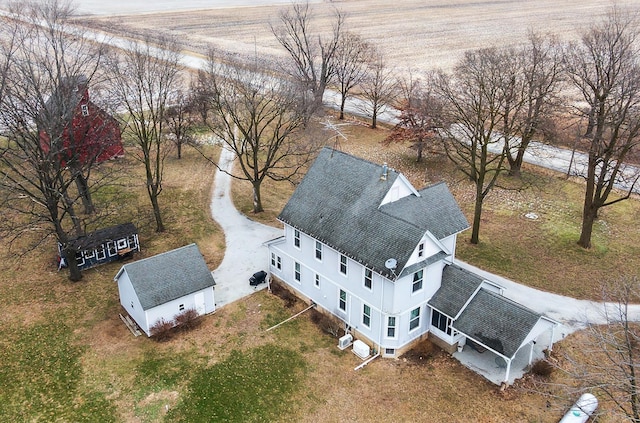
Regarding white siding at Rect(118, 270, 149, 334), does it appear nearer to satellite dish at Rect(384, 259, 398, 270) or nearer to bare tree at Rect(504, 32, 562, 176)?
satellite dish at Rect(384, 259, 398, 270)

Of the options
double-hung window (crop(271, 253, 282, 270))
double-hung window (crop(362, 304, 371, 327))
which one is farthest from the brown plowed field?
double-hung window (crop(362, 304, 371, 327))

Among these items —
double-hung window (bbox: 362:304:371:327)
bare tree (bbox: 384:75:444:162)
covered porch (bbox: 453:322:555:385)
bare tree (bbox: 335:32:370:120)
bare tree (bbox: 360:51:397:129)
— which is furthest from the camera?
bare tree (bbox: 335:32:370:120)

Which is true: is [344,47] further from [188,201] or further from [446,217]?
[446,217]

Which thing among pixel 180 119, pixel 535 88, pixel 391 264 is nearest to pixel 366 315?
pixel 391 264

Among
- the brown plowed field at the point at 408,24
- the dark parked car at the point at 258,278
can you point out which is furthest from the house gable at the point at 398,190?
the brown plowed field at the point at 408,24

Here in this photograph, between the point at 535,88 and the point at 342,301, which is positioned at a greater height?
the point at 535,88

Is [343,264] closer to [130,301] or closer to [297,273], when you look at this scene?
[297,273]
